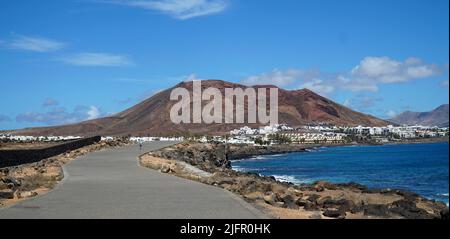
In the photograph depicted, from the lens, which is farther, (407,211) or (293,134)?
(293,134)

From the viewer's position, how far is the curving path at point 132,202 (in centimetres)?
1132

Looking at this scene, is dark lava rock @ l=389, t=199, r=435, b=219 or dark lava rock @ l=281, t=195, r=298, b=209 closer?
dark lava rock @ l=281, t=195, r=298, b=209

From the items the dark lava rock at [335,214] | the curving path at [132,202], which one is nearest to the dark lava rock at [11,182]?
the curving path at [132,202]

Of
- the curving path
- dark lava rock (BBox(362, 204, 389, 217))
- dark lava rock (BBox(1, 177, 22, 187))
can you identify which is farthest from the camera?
dark lava rock (BBox(1, 177, 22, 187))

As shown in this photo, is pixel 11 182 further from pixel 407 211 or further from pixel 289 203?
pixel 407 211

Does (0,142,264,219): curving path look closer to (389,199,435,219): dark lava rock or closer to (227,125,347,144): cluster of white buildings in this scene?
(389,199,435,219): dark lava rock

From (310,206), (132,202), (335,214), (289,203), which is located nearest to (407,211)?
(310,206)

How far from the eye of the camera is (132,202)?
1338 cm

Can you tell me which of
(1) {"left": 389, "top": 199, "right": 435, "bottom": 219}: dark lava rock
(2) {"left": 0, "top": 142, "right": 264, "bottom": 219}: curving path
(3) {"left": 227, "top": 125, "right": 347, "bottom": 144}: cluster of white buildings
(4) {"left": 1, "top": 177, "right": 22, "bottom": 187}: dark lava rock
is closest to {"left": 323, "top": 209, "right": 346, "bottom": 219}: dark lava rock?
(2) {"left": 0, "top": 142, "right": 264, "bottom": 219}: curving path

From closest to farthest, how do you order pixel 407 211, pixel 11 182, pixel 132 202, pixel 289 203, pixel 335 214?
pixel 335 214 → pixel 132 202 → pixel 289 203 → pixel 407 211 → pixel 11 182

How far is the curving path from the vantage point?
37.1ft

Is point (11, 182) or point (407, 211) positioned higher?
point (11, 182)
